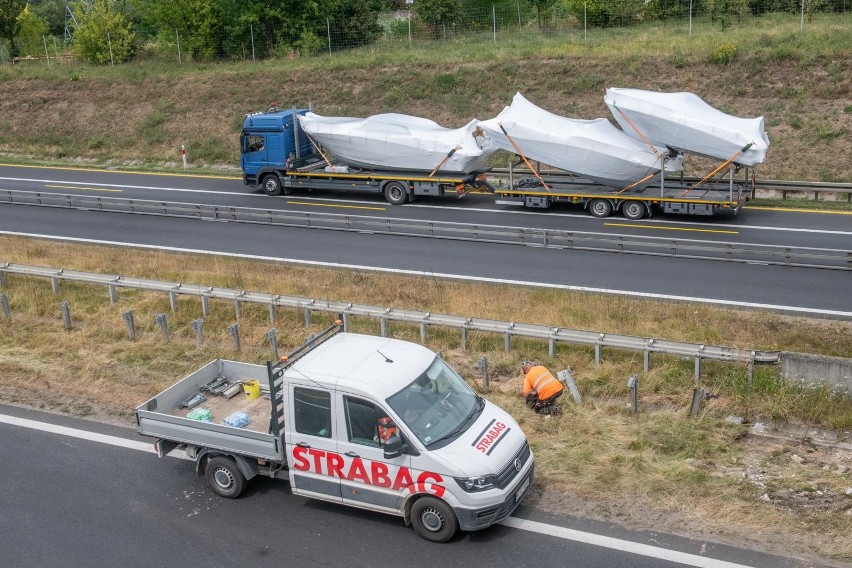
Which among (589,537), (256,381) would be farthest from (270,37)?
(589,537)

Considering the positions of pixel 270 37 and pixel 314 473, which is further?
pixel 270 37

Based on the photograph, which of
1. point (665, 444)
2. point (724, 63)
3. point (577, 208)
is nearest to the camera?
point (665, 444)

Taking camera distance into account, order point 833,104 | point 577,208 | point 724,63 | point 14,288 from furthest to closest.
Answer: point 724,63 → point 833,104 → point 577,208 → point 14,288

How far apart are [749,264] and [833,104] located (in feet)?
48.7

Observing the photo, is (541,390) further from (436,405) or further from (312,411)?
(312,411)

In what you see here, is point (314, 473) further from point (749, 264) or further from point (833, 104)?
point (833, 104)

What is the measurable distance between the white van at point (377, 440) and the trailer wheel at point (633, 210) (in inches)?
636

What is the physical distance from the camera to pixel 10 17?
5534cm

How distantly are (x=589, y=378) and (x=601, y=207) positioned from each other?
522 inches

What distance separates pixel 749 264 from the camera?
827 inches

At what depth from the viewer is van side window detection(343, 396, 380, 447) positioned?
9789 mm

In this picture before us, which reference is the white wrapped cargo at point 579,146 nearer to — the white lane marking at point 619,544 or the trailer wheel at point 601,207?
the trailer wheel at point 601,207

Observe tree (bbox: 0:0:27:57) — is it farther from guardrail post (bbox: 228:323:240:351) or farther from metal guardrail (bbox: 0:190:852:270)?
guardrail post (bbox: 228:323:240:351)

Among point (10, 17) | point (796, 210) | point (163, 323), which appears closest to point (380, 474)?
point (163, 323)
